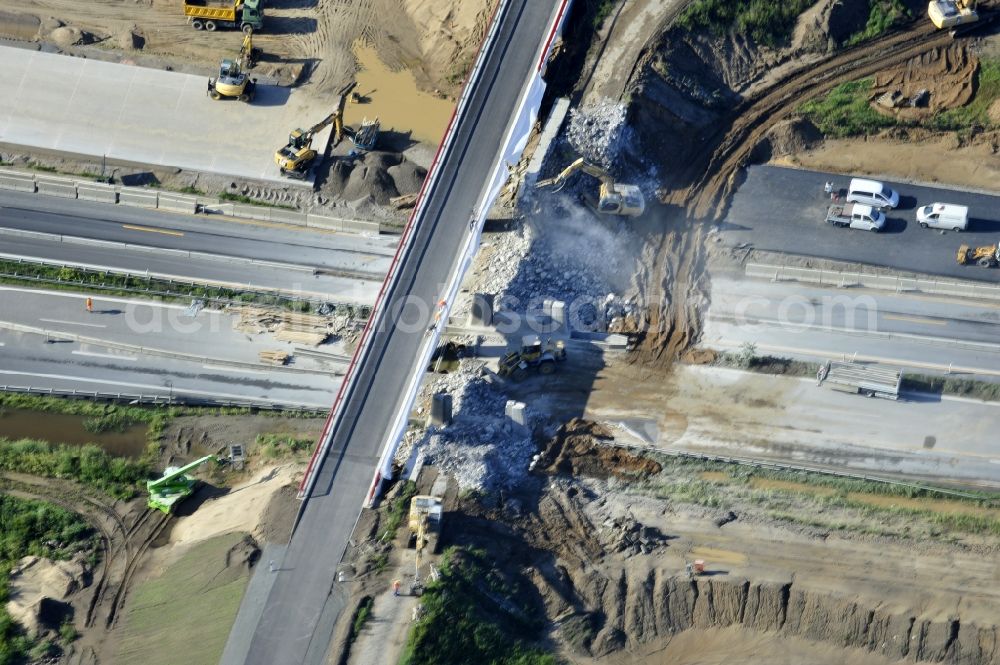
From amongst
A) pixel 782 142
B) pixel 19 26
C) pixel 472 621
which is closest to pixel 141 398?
pixel 472 621

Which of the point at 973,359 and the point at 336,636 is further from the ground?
the point at 973,359

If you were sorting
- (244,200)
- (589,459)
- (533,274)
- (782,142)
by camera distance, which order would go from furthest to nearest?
(782,142)
(244,200)
(533,274)
(589,459)

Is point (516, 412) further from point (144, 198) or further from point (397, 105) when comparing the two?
point (144, 198)

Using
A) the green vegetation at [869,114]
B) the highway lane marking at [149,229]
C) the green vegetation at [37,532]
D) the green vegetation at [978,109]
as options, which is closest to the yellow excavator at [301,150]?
the highway lane marking at [149,229]

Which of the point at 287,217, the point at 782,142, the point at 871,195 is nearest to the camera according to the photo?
the point at 871,195

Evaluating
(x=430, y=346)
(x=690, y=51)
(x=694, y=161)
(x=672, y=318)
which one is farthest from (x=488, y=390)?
(x=690, y=51)

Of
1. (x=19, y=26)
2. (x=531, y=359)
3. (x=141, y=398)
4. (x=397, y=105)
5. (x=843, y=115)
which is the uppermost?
(x=843, y=115)

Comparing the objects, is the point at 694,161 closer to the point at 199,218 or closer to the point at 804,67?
the point at 804,67

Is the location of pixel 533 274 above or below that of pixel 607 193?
below

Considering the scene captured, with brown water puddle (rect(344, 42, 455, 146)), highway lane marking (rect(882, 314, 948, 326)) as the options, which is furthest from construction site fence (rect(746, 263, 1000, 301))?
brown water puddle (rect(344, 42, 455, 146))
